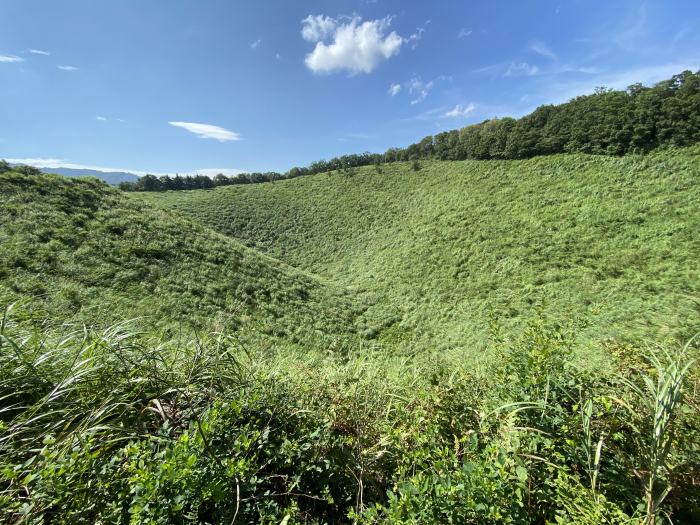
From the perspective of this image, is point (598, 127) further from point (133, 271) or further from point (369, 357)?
point (133, 271)

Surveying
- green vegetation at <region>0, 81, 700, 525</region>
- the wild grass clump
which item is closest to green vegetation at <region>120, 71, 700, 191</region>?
A: green vegetation at <region>0, 81, 700, 525</region>

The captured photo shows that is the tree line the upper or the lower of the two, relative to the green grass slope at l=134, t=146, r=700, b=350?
upper

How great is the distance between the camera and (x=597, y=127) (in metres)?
24.7

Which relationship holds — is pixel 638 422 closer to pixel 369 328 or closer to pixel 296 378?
pixel 296 378

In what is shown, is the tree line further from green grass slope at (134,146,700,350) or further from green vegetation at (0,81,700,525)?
green grass slope at (134,146,700,350)

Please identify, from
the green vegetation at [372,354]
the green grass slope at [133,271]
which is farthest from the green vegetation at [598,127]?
the green grass slope at [133,271]

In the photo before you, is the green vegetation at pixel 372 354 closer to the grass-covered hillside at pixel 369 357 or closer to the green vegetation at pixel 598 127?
the grass-covered hillside at pixel 369 357

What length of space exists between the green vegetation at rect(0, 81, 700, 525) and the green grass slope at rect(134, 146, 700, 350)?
15 centimetres

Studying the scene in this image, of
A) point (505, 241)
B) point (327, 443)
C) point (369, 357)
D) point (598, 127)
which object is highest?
point (598, 127)

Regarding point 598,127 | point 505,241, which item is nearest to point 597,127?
point 598,127

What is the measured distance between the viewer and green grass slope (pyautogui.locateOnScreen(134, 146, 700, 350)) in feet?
38.2

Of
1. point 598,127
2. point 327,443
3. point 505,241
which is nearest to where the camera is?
point 327,443

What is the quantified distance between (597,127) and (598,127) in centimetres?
7

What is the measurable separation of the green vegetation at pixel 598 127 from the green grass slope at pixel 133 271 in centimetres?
2545
